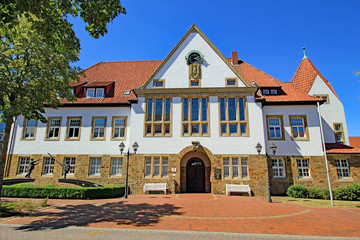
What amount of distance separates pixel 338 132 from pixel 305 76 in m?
7.44

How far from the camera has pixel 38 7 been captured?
685 cm

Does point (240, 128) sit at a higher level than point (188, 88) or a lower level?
lower

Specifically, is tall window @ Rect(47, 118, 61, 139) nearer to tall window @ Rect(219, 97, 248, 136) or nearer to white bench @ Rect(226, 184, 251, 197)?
tall window @ Rect(219, 97, 248, 136)

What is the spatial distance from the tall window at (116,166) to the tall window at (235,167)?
10355 mm

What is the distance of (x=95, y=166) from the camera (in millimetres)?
21438

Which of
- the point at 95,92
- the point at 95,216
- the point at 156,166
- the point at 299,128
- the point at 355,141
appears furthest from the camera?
the point at 355,141

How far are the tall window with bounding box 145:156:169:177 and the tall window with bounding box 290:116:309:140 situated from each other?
1293cm

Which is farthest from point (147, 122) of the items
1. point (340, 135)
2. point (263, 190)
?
point (340, 135)

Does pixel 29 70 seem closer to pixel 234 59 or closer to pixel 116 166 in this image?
pixel 116 166

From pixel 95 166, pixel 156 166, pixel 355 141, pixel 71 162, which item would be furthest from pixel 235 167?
pixel 355 141

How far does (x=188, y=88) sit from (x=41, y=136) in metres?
16.3

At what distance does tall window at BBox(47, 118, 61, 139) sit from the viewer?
73.4ft

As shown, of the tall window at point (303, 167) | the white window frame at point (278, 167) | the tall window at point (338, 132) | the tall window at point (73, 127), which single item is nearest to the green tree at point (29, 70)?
the tall window at point (73, 127)

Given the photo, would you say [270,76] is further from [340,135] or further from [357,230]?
[357,230]
